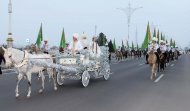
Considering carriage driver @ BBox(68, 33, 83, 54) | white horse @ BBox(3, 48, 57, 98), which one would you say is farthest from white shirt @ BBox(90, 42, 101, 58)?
white horse @ BBox(3, 48, 57, 98)

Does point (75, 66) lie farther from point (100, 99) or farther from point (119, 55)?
point (119, 55)

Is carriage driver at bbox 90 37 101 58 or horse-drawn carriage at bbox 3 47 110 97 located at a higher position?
carriage driver at bbox 90 37 101 58

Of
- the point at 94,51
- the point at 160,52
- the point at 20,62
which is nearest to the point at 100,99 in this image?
the point at 20,62

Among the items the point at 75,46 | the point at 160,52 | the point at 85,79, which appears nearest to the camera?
the point at 85,79

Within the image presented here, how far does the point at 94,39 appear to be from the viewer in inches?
681

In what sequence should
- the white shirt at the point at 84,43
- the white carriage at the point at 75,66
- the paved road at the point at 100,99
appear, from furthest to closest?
the white shirt at the point at 84,43 → the white carriage at the point at 75,66 → the paved road at the point at 100,99

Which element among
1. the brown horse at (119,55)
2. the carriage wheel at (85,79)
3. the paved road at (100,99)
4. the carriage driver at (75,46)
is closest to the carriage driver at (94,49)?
the carriage driver at (75,46)

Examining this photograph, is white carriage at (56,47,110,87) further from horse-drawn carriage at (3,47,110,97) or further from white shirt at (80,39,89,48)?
white shirt at (80,39,89,48)

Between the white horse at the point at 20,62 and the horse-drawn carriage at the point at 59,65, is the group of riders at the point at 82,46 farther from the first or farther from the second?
the white horse at the point at 20,62

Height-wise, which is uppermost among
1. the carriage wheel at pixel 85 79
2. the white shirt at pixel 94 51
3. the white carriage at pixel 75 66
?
the white shirt at pixel 94 51

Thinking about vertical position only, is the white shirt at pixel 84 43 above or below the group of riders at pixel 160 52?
above

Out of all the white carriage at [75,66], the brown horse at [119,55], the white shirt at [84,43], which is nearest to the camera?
the white carriage at [75,66]

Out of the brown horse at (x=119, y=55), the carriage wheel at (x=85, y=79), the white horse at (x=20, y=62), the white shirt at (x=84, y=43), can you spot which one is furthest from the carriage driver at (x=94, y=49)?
the brown horse at (x=119, y=55)

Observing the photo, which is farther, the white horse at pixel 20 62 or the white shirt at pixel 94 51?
the white shirt at pixel 94 51
